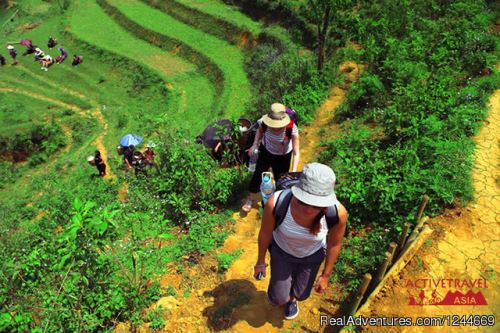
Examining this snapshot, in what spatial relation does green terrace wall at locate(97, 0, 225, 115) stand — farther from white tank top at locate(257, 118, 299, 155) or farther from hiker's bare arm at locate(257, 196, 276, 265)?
hiker's bare arm at locate(257, 196, 276, 265)

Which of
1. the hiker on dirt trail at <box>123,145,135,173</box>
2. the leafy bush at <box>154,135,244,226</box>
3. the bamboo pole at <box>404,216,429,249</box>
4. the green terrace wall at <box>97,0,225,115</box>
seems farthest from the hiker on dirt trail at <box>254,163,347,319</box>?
the green terrace wall at <box>97,0,225,115</box>

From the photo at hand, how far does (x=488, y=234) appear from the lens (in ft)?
16.4

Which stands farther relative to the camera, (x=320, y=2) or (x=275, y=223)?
(x=320, y=2)

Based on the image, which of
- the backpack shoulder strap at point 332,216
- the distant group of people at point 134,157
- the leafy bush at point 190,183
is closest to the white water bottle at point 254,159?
the leafy bush at point 190,183

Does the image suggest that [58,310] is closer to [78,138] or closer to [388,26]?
[388,26]

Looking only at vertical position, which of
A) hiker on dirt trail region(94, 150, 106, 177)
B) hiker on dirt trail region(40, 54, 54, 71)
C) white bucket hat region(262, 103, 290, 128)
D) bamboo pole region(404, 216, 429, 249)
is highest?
white bucket hat region(262, 103, 290, 128)

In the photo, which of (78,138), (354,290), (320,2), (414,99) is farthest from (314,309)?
(78,138)

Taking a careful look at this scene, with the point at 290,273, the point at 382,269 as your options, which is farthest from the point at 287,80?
the point at 290,273

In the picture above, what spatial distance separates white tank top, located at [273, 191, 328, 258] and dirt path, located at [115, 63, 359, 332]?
1.34 meters

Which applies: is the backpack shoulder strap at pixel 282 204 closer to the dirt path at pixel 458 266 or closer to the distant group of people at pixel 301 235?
the distant group of people at pixel 301 235

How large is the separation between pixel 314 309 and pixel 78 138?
622 inches

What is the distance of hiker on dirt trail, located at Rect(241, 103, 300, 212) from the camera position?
193 inches

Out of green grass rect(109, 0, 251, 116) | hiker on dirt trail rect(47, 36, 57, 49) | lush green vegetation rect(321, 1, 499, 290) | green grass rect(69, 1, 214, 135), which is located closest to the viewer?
lush green vegetation rect(321, 1, 499, 290)

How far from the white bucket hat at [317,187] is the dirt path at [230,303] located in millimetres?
2115
